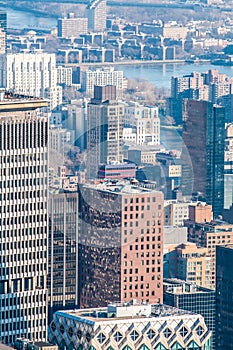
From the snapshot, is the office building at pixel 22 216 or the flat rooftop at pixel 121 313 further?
the office building at pixel 22 216

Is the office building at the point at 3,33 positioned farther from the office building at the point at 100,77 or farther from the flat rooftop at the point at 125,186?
the flat rooftop at the point at 125,186

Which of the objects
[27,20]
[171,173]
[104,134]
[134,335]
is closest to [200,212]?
[104,134]

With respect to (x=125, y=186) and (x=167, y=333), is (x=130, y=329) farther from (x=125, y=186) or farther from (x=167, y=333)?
(x=125, y=186)

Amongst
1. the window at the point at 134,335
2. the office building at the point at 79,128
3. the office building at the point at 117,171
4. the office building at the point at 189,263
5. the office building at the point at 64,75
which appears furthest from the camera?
the office building at the point at 64,75

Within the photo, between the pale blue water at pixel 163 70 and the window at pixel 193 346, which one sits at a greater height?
the window at pixel 193 346

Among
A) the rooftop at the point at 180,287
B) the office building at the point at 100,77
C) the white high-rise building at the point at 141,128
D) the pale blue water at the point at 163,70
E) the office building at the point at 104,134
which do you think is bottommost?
the pale blue water at the point at 163,70

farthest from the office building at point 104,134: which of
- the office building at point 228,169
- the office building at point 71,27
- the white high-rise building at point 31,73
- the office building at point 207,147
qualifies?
the office building at point 71,27

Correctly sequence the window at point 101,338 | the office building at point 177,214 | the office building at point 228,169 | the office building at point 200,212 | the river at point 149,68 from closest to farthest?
the window at point 101,338, the office building at point 177,214, the office building at point 200,212, the office building at point 228,169, the river at point 149,68
